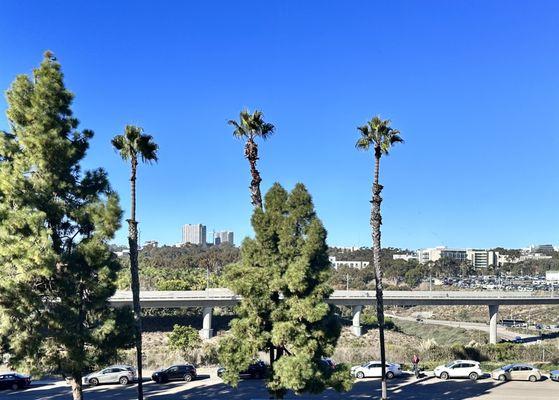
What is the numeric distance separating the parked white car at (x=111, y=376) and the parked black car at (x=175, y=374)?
1608mm

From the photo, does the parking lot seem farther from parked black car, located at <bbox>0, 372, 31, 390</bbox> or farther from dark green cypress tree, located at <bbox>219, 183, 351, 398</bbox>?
dark green cypress tree, located at <bbox>219, 183, 351, 398</bbox>

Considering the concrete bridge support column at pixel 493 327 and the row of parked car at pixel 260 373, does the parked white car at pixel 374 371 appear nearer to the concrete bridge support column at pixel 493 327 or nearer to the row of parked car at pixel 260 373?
the row of parked car at pixel 260 373

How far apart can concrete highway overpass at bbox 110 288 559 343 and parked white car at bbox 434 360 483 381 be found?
29.7m

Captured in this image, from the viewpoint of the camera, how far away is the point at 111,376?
109 feet

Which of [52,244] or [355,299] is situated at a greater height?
[52,244]

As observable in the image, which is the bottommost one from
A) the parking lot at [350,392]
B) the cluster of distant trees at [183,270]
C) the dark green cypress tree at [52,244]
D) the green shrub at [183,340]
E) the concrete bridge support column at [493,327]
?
the concrete bridge support column at [493,327]

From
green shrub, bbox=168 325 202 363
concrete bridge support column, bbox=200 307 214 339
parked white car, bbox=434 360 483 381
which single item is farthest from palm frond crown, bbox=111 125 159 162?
concrete bridge support column, bbox=200 307 214 339

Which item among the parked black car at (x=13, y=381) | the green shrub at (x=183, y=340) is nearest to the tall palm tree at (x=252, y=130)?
the parked black car at (x=13, y=381)

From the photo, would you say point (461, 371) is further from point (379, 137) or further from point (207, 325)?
point (207, 325)

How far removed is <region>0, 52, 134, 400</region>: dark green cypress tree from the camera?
16516mm

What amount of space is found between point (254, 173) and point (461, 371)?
20.0 m

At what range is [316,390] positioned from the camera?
20.1m

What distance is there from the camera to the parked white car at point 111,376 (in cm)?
3294

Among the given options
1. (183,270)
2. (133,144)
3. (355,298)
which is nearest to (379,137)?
(133,144)
